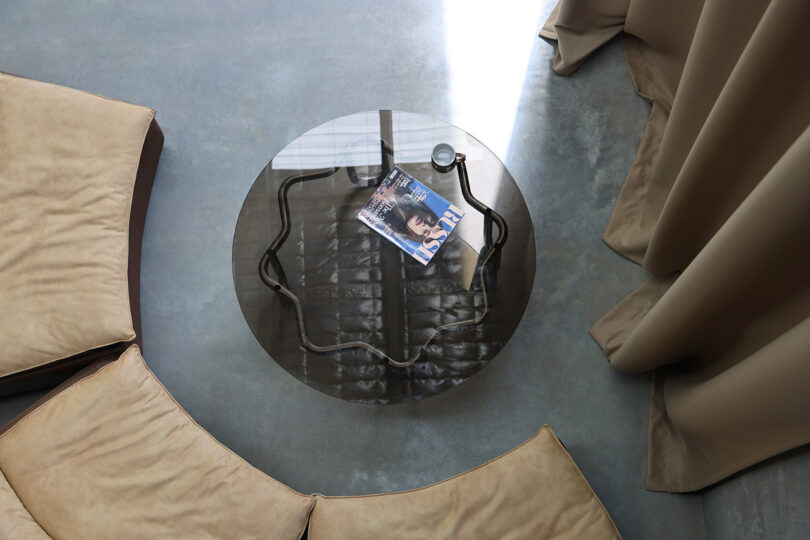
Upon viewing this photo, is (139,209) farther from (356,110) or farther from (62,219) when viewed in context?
(356,110)

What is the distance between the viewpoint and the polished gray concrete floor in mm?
2150

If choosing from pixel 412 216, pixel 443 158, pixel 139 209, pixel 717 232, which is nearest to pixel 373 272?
pixel 412 216

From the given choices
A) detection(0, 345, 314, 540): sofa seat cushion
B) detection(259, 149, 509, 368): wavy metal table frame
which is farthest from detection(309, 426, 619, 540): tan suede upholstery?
detection(259, 149, 509, 368): wavy metal table frame

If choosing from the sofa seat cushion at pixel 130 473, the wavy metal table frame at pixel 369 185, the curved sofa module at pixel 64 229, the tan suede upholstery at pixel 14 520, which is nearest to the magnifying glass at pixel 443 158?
the wavy metal table frame at pixel 369 185

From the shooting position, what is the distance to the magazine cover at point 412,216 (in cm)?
205

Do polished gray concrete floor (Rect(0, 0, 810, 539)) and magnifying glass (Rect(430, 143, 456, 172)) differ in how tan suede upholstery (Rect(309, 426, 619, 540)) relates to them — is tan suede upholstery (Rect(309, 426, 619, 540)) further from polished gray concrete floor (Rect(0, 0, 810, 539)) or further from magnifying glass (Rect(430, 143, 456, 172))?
magnifying glass (Rect(430, 143, 456, 172))

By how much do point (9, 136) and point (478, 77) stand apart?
1.84 metres

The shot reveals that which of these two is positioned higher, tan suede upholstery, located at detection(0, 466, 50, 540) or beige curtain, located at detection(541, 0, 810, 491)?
beige curtain, located at detection(541, 0, 810, 491)

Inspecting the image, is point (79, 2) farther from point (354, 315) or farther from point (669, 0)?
point (669, 0)

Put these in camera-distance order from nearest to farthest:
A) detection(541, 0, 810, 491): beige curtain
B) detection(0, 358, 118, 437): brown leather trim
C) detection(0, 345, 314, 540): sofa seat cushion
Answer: detection(541, 0, 810, 491): beige curtain < detection(0, 345, 314, 540): sofa seat cushion < detection(0, 358, 118, 437): brown leather trim

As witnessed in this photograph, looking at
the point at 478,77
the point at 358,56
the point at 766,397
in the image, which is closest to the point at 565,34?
the point at 478,77

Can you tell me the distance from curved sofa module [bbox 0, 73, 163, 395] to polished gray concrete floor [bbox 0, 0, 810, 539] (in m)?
0.31

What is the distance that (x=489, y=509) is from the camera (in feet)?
5.72

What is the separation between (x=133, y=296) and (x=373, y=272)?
90cm
